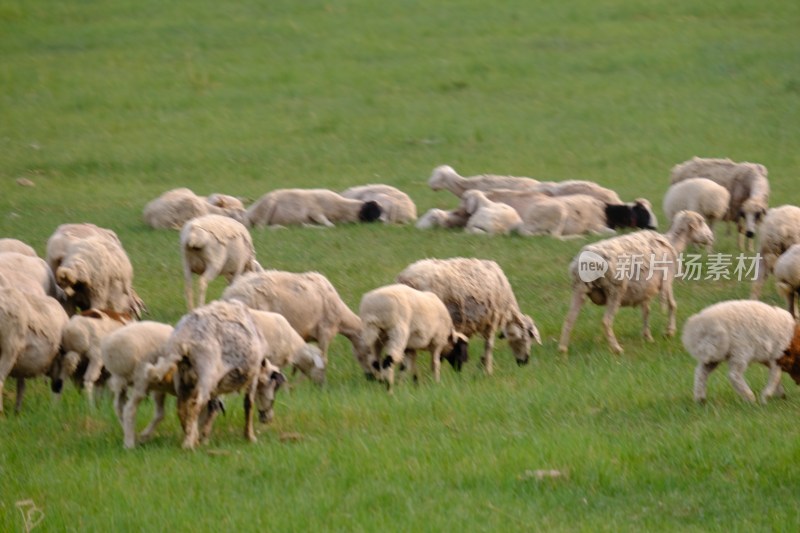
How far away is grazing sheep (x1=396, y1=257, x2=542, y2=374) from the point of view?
12781 mm

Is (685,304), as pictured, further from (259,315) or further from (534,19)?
(534,19)

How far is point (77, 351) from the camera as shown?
37.0 ft

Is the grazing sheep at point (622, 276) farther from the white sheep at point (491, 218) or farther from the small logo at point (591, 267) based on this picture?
the white sheep at point (491, 218)

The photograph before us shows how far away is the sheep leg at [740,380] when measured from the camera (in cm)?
1075

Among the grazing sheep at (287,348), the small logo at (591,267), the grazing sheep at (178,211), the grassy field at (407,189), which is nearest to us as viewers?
the grassy field at (407,189)

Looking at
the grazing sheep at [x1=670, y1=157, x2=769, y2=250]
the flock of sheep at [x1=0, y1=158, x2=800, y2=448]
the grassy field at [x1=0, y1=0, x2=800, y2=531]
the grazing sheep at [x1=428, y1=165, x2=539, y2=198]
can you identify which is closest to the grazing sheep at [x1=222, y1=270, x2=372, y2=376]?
the flock of sheep at [x1=0, y1=158, x2=800, y2=448]

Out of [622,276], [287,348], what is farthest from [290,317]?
[622,276]

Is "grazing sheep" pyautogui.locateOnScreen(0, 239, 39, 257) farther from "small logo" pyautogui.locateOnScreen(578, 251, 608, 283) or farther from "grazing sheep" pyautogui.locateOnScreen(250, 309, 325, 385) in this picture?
"small logo" pyautogui.locateOnScreen(578, 251, 608, 283)

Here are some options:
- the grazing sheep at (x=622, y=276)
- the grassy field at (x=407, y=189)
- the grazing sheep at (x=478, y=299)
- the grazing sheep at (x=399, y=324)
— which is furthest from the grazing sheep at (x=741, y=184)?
the grazing sheep at (x=399, y=324)

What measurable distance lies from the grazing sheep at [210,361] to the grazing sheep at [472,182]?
1159 centimetres

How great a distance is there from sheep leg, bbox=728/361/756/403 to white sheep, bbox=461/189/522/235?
827cm

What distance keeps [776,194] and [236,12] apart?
20040mm

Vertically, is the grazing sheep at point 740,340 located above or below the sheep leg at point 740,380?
above

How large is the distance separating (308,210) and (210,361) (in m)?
10.6
